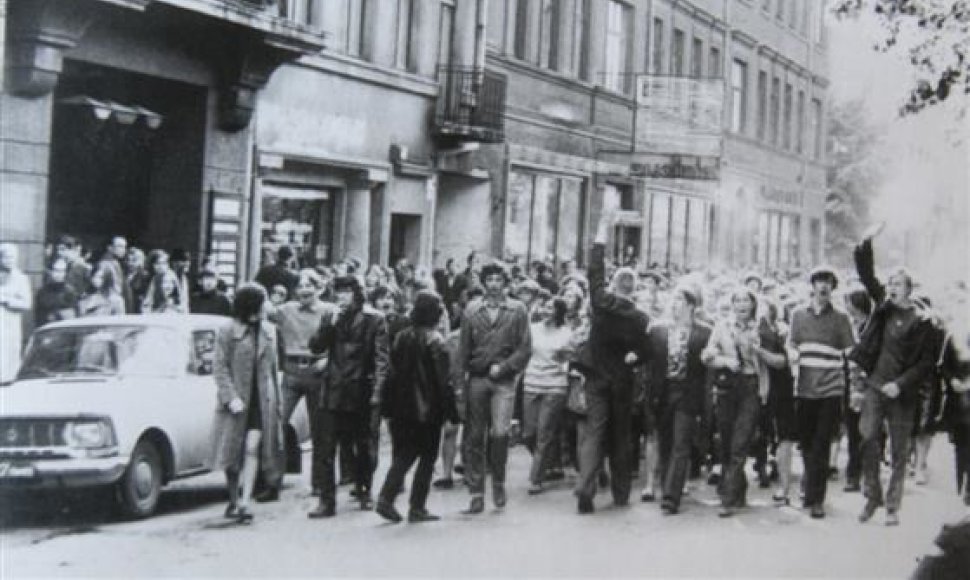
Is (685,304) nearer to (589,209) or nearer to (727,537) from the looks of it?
(727,537)

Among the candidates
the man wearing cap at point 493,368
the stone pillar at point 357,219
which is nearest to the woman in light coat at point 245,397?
the man wearing cap at point 493,368

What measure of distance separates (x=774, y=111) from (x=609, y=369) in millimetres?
18218

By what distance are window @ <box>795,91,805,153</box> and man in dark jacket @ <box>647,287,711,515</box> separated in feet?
52.1

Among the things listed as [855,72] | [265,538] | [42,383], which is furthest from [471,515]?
[855,72]

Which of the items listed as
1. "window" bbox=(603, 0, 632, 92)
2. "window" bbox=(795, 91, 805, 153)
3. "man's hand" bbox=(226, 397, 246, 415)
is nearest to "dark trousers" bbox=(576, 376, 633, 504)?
"man's hand" bbox=(226, 397, 246, 415)

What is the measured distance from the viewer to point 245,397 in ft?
28.5

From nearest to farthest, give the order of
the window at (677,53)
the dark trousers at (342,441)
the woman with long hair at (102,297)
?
the dark trousers at (342,441)
the woman with long hair at (102,297)
the window at (677,53)

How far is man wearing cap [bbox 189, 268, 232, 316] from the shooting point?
11625 mm

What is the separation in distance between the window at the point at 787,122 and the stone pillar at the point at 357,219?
10258 millimetres

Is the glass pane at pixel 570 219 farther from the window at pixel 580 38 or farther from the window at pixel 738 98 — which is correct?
the window at pixel 738 98

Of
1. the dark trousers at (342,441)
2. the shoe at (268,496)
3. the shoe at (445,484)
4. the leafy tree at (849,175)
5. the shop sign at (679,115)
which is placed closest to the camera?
the dark trousers at (342,441)

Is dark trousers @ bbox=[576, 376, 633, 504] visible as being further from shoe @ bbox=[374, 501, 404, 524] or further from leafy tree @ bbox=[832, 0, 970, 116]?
leafy tree @ bbox=[832, 0, 970, 116]

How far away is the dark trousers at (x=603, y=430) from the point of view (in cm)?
955

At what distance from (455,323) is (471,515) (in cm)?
525
